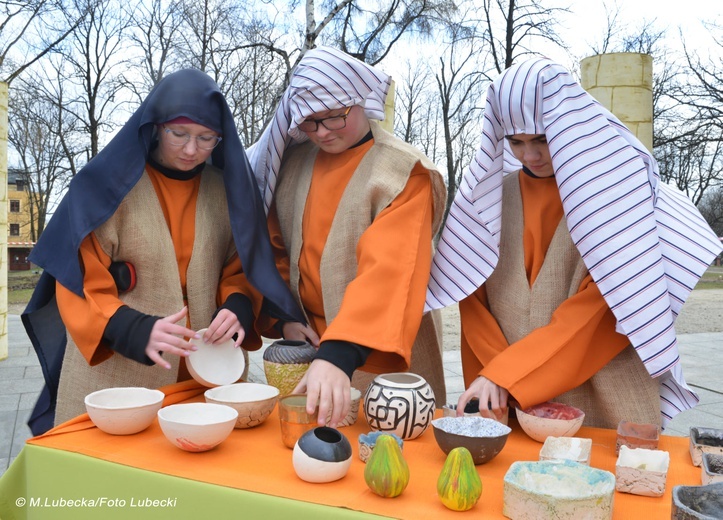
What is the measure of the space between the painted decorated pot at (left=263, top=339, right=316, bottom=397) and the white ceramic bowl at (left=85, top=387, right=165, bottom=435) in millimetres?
326

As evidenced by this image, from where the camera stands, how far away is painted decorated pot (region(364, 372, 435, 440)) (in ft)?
5.20

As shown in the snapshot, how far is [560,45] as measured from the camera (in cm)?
1353

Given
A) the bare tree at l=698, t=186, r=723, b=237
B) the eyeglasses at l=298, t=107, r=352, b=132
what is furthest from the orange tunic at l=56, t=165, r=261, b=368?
the bare tree at l=698, t=186, r=723, b=237

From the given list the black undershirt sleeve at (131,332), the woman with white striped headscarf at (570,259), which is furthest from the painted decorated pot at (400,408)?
the black undershirt sleeve at (131,332)

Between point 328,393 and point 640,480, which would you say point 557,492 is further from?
point 328,393

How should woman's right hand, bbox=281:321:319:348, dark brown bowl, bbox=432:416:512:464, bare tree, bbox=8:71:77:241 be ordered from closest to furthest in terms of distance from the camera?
dark brown bowl, bbox=432:416:512:464 → woman's right hand, bbox=281:321:319:348 → bare tree, bbox=8:71:77:241

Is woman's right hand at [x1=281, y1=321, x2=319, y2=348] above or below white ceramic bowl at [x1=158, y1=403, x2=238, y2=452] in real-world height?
above

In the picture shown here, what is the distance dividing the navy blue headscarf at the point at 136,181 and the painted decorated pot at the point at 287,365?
12.4 inches

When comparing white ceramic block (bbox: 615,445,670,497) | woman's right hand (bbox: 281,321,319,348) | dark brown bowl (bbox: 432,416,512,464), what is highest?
woman's right hand (bbox: 281,321,319,348)

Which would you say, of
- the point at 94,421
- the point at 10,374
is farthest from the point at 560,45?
the point at 94,421

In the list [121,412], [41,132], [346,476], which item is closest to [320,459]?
[346,476]

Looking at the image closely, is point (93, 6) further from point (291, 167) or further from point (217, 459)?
point (217, 459)

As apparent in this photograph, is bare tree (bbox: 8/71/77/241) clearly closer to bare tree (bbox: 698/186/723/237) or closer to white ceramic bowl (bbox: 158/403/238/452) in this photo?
white ceramic bowl (bbox: 158/403/238/452)

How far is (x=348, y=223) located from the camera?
2109mm
